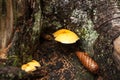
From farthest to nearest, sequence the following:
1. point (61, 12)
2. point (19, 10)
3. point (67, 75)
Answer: point (61, 12) → point (67, 75) → point (19, 10)

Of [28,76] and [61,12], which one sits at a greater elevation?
[61,12]

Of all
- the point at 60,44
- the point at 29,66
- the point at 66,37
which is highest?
the point at 66,37

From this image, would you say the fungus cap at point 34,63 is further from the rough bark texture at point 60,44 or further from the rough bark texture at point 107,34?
the rough bark texture at point 107,34

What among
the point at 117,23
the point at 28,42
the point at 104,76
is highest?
the point at 117,23

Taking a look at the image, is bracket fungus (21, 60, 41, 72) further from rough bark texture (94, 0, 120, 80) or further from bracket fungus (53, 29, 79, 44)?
rough bark texture (94, 0, 120, 80)

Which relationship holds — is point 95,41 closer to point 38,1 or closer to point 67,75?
point 67,75

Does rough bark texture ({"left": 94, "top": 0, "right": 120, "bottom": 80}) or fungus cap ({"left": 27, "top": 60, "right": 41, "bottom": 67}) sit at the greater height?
rough bark texture ({"left": 94, "top": 0, "right": 120, "bottom": 80})

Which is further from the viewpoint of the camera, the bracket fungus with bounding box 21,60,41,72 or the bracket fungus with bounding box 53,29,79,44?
the bracket fungus with bounding box 53,29,79,44

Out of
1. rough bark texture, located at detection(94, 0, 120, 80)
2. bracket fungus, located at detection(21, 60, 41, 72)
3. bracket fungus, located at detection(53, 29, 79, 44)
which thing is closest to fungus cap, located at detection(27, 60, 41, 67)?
bracket fungus, located at detection(21, 60, 41, 72)

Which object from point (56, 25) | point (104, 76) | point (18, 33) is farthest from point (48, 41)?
point (104, 76)

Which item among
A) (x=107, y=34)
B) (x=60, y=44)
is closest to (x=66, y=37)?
(x=60, y=44)

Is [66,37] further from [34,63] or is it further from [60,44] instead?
[34,63]
